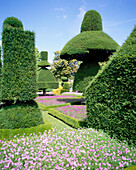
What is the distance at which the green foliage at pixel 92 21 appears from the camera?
1230 cm

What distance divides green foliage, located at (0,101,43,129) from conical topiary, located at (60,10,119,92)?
6878mm

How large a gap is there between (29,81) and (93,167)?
414 cm

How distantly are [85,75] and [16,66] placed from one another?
790cm

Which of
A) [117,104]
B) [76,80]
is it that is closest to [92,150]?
[117,104]

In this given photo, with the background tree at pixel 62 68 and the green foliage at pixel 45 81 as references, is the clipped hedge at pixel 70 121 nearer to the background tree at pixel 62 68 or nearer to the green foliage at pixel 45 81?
the green foliage at pixel 45 81

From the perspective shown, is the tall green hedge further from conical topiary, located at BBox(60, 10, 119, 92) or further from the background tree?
the background tree

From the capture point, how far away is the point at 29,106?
590 cm

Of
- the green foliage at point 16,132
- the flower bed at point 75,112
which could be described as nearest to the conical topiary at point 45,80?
the flower bed at point 75,112

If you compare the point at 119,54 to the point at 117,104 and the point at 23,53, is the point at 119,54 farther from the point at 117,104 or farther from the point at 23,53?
the point at 23,53

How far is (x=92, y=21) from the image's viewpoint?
12.4 metres

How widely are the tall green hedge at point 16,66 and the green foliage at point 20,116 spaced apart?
0.41 meters

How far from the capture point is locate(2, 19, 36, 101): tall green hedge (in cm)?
564

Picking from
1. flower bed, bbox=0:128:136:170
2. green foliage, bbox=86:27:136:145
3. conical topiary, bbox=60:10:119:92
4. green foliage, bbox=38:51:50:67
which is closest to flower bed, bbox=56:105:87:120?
conical topiary, bbox=60:10:119:92

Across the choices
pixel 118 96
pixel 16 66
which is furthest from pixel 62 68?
pixel 118 96
